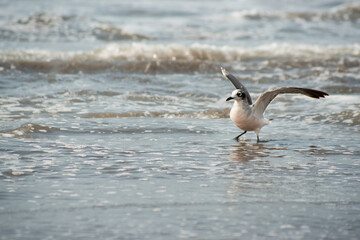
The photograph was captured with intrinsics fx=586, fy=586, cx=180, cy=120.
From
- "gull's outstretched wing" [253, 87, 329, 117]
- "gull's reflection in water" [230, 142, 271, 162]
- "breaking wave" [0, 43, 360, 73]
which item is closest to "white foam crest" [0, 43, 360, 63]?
"breaking wave" [0, 43, 360, 73]

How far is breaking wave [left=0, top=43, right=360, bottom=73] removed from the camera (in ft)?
34.2

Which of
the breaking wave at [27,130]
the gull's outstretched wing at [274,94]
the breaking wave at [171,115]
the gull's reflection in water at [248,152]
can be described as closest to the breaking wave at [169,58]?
the breaking wave at [171,115]

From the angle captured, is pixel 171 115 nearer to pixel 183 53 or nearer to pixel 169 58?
pixel 169 58

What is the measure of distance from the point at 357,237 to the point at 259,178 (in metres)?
1.29

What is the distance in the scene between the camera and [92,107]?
7246 millimetres

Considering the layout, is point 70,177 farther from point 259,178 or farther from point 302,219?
point 302,219

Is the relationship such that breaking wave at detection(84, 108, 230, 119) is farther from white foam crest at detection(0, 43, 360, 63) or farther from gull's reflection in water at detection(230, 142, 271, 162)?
white foam crest at detection(0, 43, 360, 63)

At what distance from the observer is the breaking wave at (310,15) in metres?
18.8

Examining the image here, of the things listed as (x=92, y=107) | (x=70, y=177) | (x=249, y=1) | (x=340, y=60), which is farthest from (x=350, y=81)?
(x=249, y=1)

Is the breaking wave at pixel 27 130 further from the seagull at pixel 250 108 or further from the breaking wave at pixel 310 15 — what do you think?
the breaking wave at pixel 310 15

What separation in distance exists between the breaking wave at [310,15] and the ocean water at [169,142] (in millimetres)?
4301

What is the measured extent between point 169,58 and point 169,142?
5.84 meters

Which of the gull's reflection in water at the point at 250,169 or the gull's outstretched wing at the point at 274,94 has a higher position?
the gull's outstretched wing at the point at 274,94

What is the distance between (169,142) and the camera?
564cm
